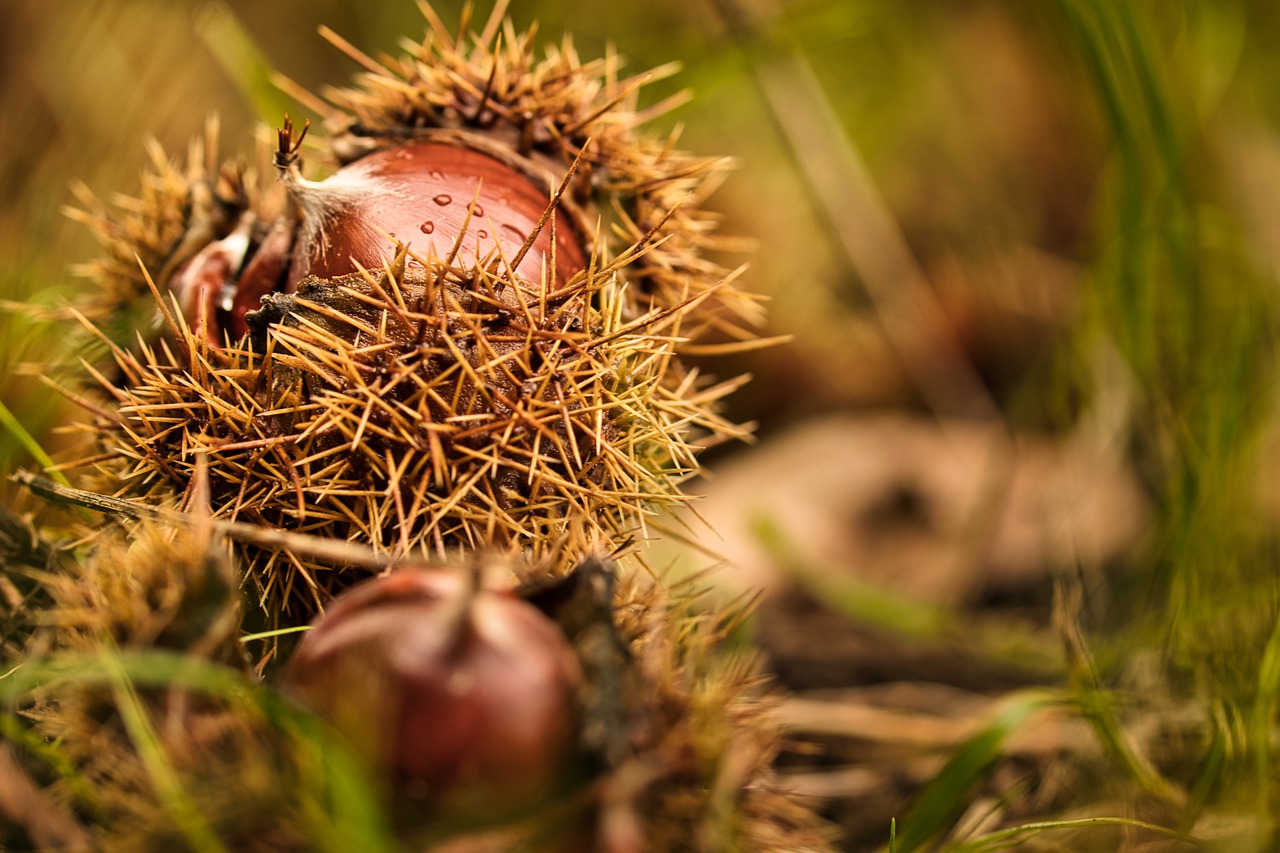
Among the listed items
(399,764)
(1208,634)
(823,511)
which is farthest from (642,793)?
(823,511)

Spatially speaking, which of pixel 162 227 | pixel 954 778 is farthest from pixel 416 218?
pixel 954 778

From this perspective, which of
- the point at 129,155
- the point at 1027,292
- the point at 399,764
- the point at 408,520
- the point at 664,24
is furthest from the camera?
the point at 664,24

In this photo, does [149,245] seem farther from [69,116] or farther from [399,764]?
[69,116]

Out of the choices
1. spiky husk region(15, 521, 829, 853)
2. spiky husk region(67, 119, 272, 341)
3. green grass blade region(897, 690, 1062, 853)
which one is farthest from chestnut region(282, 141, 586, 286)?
green grass blade region(897, 690, 1062, 853)

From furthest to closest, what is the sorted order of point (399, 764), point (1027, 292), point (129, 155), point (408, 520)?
1. point (1027, 292)
2. point (129, 155)
3. point (408, 520)
4. point (399, 764)

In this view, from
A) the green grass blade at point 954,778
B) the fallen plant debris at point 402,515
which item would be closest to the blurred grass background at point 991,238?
the green grass blade at point 954,778

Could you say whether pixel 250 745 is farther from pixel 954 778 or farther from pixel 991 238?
pixel 991 238
